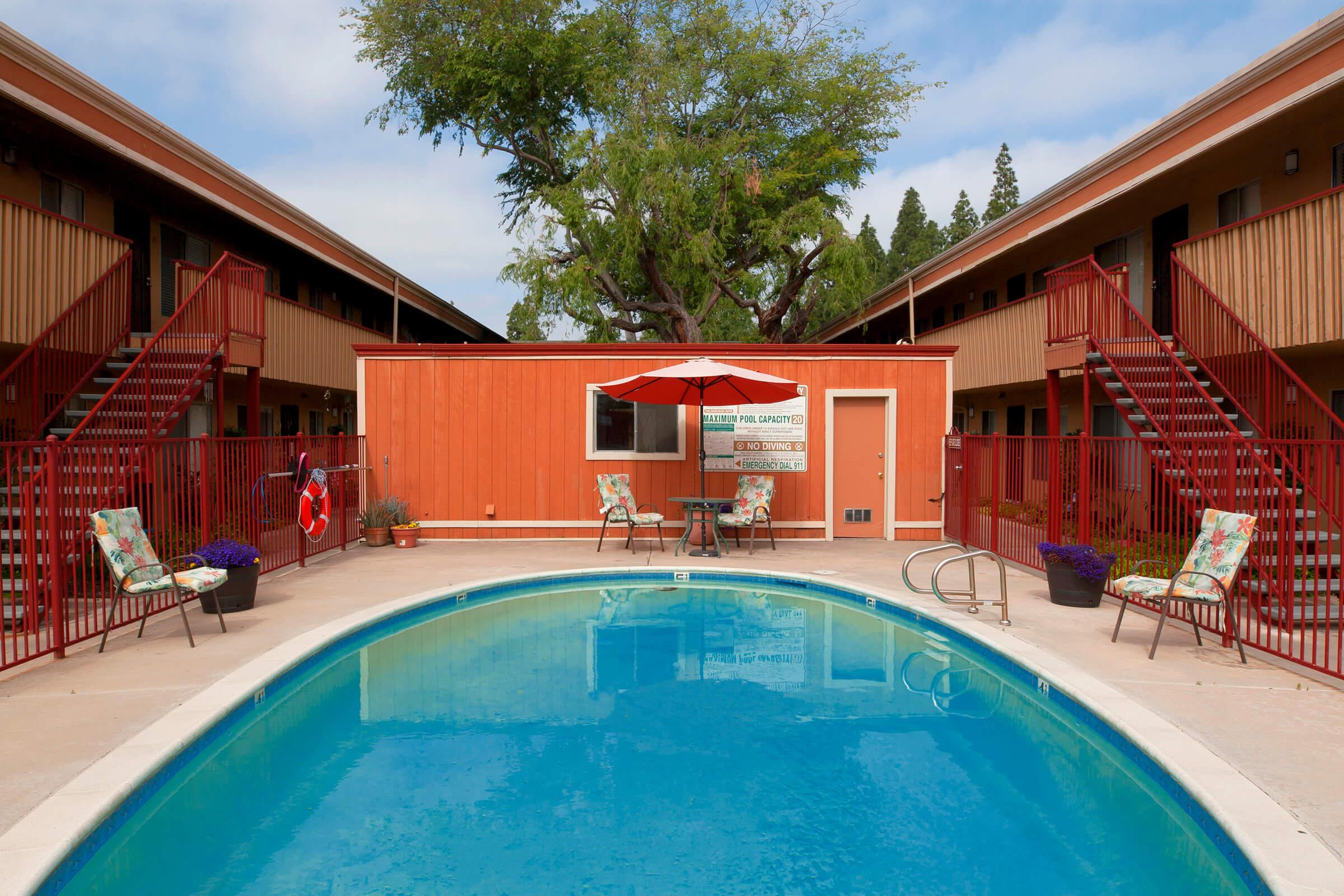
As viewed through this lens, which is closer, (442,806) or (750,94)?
(442,806)

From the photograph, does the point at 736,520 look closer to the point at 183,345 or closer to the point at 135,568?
the point at 135,568

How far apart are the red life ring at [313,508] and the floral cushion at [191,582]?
2664 millimetres

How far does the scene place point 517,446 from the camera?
11.2 metres

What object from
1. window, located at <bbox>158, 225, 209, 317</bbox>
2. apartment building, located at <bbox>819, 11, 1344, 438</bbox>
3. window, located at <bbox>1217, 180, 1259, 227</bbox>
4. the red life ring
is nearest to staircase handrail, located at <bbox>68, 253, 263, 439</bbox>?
the red life ring

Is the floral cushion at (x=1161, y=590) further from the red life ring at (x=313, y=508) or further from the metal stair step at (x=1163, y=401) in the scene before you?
the red life ring at (x=313, y=508)

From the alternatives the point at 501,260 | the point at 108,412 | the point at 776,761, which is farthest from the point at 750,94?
the point at 776,761

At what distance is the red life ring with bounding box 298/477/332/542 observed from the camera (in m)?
8.59

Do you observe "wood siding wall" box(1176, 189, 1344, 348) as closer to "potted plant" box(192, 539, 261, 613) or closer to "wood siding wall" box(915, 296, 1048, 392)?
"wood siding wall" box(915, 296, 1048, 392)

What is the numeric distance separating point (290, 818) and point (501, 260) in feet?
58.5

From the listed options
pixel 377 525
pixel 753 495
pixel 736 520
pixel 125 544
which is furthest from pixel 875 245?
pixel 125 544

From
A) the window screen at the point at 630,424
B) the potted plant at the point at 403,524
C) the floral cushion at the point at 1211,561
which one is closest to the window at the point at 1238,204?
the floral cushion at the point at 1211,561

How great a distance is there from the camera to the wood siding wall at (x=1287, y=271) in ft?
25.0

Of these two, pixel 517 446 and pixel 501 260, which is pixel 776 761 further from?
pixel 501 260

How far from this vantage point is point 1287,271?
8.18m
